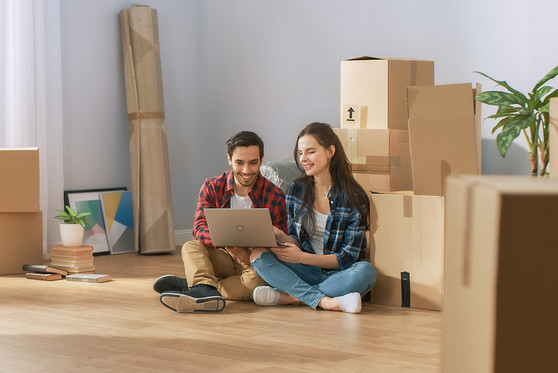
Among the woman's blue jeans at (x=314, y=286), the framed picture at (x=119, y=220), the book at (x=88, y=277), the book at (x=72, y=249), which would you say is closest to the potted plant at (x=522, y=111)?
the woman's blue jeans at (x=314, y=286)

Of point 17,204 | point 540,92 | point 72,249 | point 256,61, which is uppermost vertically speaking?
point 256,61

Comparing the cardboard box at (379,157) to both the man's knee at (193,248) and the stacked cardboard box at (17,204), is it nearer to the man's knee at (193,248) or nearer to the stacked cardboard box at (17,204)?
the man's knee at (193,248)

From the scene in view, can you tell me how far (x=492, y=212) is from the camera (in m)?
0.73

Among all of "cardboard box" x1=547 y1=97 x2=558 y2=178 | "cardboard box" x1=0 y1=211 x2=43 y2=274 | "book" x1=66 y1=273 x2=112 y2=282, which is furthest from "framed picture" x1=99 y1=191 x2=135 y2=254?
"cardboard box" x1=547 y1=97 x2=558 y2=178

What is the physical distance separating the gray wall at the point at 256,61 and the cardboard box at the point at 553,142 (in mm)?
1376

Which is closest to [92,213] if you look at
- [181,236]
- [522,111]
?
[181,236]

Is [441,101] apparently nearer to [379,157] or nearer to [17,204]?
[379,157]

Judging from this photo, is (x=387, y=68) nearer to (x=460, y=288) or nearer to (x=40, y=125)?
(x=40, y=125)

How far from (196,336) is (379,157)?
1.23 metres

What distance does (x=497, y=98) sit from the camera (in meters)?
2.99

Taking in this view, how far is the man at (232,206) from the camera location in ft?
9.60

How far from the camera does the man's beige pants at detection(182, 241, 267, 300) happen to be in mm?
2879

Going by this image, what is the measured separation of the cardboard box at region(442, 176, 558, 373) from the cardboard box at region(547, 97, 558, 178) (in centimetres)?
90

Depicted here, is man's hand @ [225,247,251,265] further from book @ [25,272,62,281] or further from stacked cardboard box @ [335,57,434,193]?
book @ [25,272,62,281]
